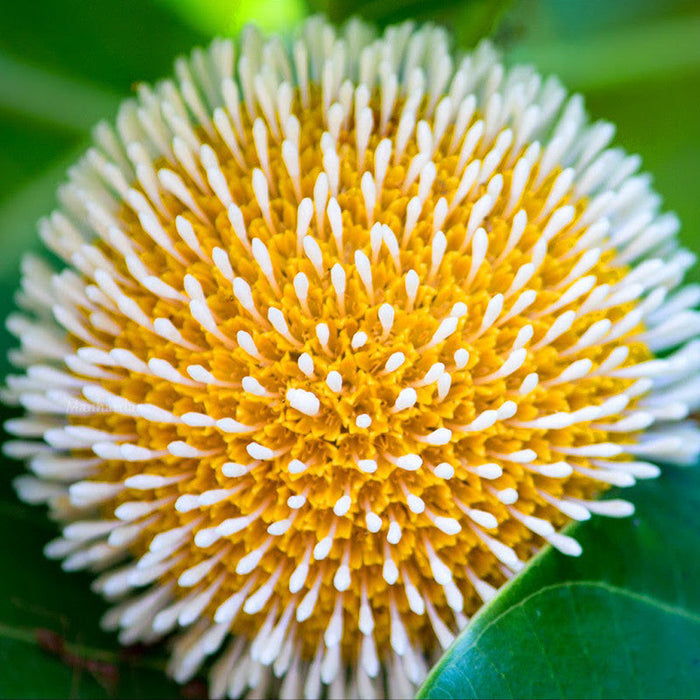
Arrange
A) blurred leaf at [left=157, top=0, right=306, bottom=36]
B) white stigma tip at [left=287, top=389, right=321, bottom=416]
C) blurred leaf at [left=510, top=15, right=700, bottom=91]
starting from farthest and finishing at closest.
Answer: blurred leaf at [left=510, top=15, right=700, bottom=91], blurred leaf at [left=157, top=0, right=306, bottom=36], white stigma tip at [left=287, top=389, right=321, bottom=416]

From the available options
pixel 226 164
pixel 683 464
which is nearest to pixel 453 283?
pixel 226 164

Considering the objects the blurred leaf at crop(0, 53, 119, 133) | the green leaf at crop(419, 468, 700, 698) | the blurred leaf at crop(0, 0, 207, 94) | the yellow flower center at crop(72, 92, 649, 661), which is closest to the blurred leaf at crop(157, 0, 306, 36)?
the blurred leaf at crop(0, 0, 207, 94)

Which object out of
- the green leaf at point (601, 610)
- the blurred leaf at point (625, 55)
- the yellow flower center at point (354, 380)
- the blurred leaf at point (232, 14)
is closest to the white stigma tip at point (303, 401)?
the yellow flower center at point (354, 380)

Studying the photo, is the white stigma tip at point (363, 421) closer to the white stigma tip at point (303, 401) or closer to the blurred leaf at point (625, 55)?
the white stigma tip at point (303, 401)

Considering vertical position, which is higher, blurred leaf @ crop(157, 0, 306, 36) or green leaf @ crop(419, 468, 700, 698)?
blurred leaf @ crop(157, 0, 306, 36)

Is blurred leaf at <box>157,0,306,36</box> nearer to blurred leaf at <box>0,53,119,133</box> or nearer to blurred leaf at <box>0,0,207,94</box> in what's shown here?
blurred leaf at <box>0,0,207,94</box>

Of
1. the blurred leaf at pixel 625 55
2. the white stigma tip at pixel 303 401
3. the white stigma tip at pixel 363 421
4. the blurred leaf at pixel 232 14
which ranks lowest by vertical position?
the white stigma tip at pixel 363 421
